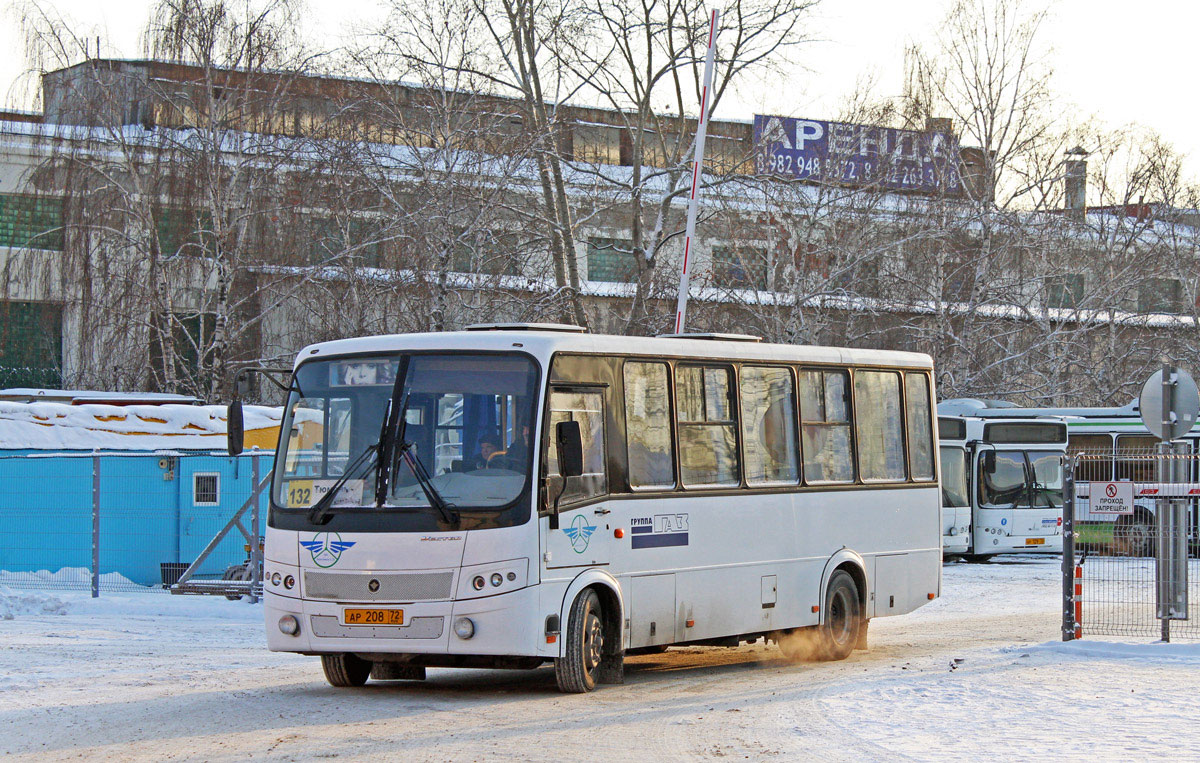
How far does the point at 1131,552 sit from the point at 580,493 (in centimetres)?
664

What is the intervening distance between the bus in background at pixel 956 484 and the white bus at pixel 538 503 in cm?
1863

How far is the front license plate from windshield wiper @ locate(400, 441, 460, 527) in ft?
2.64

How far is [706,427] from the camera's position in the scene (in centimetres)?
1419

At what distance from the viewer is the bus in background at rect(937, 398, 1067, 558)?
33.5m

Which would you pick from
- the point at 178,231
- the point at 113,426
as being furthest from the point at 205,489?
the point at 178,231

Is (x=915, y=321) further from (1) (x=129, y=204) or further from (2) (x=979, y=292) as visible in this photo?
(1) (x=129, y=204)

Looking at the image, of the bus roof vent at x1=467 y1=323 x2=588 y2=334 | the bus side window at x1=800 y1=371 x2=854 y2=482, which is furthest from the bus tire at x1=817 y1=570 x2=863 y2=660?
the bus roof vent at x1=467 y1=323 x2=588 y2=334

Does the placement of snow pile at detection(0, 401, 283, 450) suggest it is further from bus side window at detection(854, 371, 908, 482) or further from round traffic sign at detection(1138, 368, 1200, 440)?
round traffic sign at detection(1138, 368, 1200, 440)

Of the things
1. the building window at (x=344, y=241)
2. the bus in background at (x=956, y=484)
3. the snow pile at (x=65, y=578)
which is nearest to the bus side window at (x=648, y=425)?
the snow pile at (x=65, y=578)

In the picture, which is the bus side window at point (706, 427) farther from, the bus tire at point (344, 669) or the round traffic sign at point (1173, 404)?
the round traffic sign at point (1173, 404)

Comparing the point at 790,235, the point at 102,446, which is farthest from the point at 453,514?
the point at 790,235

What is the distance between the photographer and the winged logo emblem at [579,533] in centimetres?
1239

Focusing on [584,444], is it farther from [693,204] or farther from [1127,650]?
[693,204]

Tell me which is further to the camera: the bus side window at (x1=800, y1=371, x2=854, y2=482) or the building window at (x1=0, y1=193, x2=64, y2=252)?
the building window at (x1=0, y1=193, x2=64, y2=252)
